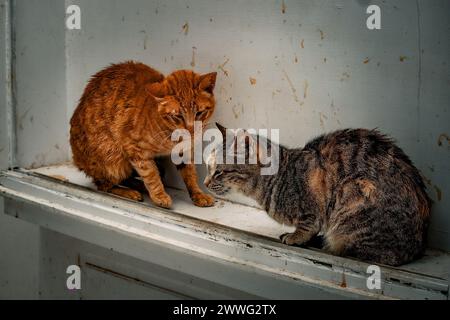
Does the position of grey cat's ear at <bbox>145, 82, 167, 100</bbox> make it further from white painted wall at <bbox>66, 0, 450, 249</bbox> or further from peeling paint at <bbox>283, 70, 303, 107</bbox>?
peeling paint at <bbox>283, 70, 303, 107</bbox>

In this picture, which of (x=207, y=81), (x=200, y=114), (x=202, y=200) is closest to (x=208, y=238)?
(x=202, y=200)

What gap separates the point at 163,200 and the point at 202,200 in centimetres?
15

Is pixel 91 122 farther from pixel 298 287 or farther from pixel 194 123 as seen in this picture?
pixel 298 287

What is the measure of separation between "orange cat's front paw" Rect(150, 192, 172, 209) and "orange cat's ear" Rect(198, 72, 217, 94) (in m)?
0.43

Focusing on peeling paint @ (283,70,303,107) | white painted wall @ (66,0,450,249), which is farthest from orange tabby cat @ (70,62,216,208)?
peeling paint @ (283,70,303,107)

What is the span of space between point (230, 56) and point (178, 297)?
3.17 feet

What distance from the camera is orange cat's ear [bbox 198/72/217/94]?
6.32 feet

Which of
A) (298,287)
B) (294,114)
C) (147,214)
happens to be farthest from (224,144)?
(298,287)

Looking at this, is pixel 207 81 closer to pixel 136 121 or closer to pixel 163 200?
pixel 136 121

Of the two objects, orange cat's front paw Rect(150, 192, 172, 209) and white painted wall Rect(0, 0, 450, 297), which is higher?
white painted wall Rect(0, 0, 450, 297)

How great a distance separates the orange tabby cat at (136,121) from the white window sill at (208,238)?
9 centimetres

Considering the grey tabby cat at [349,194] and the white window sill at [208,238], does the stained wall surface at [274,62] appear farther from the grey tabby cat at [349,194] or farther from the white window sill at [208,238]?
the white window sill at [208,238]

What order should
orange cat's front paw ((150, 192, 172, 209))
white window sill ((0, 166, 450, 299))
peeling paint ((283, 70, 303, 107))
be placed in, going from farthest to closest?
orange cat's front paw ((150, 192, 172, 209)) < peeling paint ((283, 70, 303, 107)) < white window sill ((0, 166, 450, 299))

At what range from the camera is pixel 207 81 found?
1.93m
